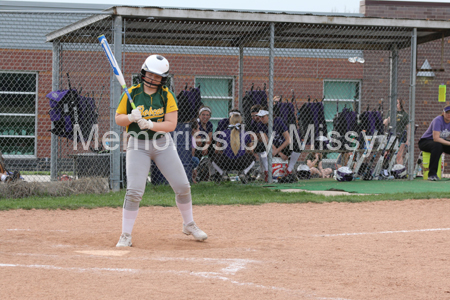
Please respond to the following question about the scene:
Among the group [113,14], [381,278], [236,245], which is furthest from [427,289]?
[113,14]

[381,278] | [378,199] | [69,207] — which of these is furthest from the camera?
[378,199]

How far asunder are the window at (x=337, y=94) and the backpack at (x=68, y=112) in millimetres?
8372

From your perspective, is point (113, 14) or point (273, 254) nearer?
point (273, 254)

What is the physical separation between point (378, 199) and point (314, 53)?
812 centimetres

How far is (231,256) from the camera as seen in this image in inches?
183

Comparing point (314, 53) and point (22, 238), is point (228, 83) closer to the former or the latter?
point (314, 53)

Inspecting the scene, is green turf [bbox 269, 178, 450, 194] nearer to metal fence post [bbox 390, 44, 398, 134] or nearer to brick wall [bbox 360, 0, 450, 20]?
metal fence post [bbox 390, 44, 398, 134]

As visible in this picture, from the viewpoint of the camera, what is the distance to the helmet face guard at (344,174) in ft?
39.3

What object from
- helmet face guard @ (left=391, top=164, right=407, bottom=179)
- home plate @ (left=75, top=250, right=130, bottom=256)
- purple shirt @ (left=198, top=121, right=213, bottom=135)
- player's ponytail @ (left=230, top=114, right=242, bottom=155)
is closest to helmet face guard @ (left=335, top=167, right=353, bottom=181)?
helmet face guard @ (left=391, top=164, right=407, bottom=179)

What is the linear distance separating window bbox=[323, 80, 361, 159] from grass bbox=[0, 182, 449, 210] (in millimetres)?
7293

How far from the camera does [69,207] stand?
25.6ft

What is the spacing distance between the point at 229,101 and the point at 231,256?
10278mm

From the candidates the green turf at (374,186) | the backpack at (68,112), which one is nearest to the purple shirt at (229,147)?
the green turf at (374,186)

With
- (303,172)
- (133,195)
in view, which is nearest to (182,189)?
(133,195)
